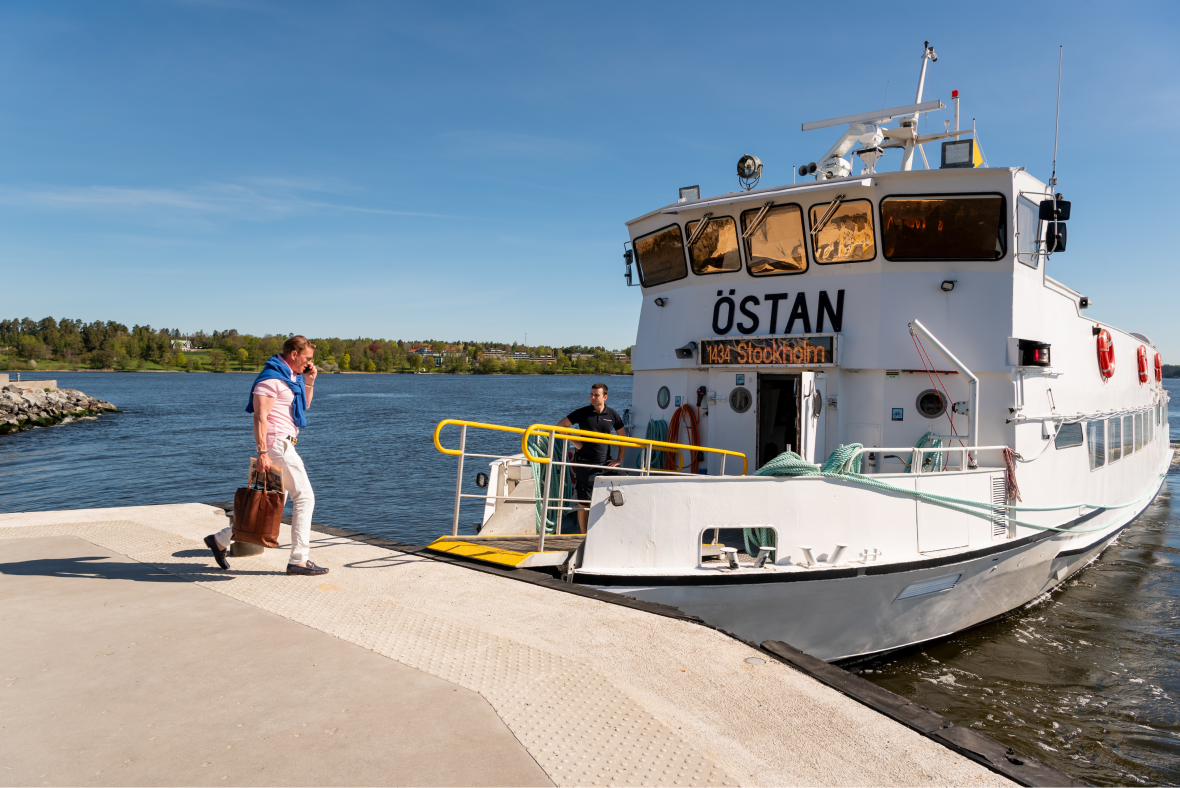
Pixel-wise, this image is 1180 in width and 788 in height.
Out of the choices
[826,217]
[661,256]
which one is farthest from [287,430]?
[826,217]

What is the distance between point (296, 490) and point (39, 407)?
45599mm

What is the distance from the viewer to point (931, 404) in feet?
25.3

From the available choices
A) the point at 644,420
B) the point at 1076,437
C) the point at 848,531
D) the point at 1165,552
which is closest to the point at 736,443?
the point at 644,420

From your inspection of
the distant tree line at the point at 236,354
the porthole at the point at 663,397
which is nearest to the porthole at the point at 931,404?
the porthole at the point at 663,397

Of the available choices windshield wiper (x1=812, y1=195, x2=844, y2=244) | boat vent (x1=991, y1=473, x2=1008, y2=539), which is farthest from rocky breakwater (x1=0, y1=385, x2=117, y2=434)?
boat vent (x1=991, y1=473, x2=1008, y2=539)

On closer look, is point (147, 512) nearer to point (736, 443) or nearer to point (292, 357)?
point (292, 357)

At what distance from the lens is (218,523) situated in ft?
24.0

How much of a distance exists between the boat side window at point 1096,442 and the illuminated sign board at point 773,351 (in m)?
4.43

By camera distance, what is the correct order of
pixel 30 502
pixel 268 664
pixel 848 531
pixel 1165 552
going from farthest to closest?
1. pixel 30 502
2. pixel 1165 552
3. pixel 848 531
4. pixel 268 664

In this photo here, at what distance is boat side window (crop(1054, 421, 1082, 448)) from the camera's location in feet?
28.0

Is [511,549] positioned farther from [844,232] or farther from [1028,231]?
[1028,231]

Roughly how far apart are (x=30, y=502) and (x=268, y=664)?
20.0m

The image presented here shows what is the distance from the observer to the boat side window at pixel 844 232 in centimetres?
773

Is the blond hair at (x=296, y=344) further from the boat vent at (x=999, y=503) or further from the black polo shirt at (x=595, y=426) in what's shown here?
the boat vent at (x=999, y=503)
